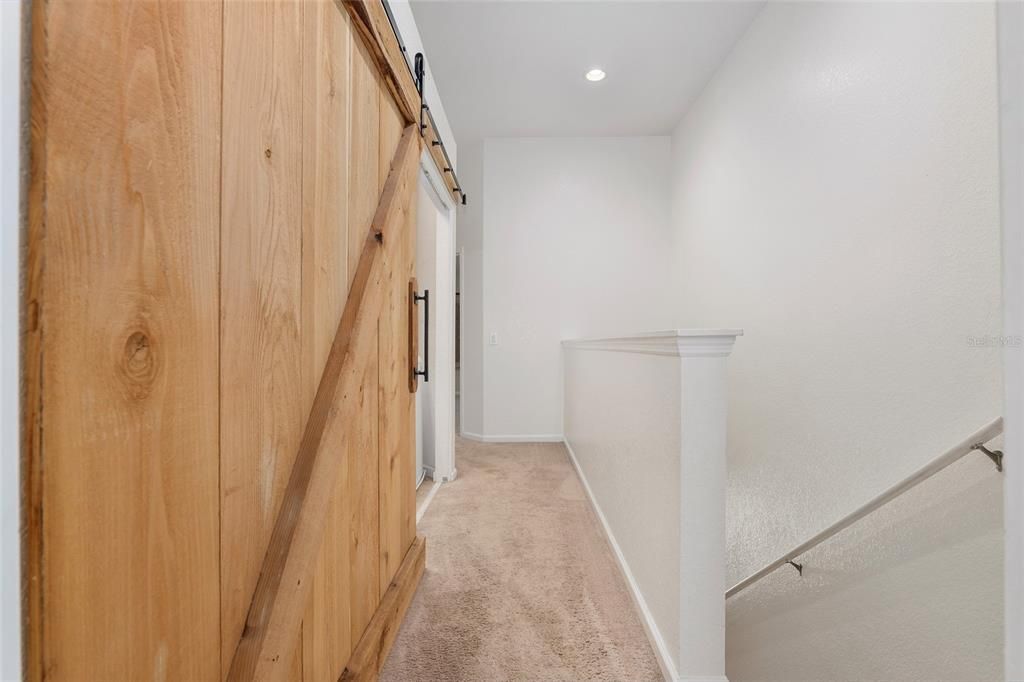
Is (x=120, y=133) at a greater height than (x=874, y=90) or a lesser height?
lesser

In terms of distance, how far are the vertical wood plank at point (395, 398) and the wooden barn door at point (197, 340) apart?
194 millimetres

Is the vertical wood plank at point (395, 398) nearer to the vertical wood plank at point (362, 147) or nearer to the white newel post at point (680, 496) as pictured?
the vertical wood plank at point (362, 147)

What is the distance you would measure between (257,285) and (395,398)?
0.84 meters

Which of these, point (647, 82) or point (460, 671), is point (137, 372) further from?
point (647, 82)

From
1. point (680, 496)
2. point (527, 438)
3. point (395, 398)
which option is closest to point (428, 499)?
point (395, 398)

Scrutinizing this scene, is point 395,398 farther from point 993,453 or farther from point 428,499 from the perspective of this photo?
point 993,453

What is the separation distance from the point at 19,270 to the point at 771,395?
2.84 meters

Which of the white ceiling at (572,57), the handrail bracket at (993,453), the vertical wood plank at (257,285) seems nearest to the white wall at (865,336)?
the handrail bracket at (993,453)

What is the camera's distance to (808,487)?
217 centimetres

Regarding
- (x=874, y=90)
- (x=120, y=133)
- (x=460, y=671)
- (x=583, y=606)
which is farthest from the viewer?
(x=874, y=90)

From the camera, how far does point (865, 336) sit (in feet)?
6.11

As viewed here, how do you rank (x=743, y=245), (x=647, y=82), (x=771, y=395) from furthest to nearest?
(x=647, y=82), (x=743, y=245), (x=771, y=395)

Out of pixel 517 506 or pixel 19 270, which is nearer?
pixel 19 270

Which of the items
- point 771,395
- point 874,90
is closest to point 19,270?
point 874,90
